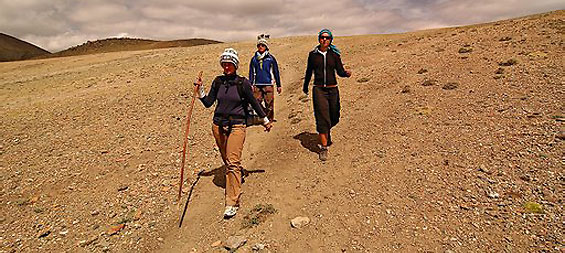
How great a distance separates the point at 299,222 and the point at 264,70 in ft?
17.4

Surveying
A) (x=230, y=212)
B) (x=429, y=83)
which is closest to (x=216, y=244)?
(x=230, y=212)

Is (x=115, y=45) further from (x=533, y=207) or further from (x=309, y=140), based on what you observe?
(x=533, y=207)

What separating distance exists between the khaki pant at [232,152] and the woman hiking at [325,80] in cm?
247

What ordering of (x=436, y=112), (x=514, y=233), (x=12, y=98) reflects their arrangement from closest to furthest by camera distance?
1. (x=514, y=233)
2. (x=436, y=112)
3. (x=12, y=98)

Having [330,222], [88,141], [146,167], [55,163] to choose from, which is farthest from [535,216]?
[88,141]

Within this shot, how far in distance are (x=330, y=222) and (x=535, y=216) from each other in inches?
121

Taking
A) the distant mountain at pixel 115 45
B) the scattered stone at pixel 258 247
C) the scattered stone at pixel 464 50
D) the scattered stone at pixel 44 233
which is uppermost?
the distant mountain at pixel 115 45

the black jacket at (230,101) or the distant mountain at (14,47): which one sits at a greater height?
the distant mountain at (14,47)

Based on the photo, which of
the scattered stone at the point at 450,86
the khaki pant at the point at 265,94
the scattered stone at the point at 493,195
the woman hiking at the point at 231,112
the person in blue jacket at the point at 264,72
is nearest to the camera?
the scattered stone at the point at 493,195

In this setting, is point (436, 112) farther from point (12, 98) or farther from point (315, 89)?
point (12, 98)

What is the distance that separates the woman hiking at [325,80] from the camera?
6.98 metres

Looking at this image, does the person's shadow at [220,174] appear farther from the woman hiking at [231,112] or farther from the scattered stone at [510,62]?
the scattered stone at [510,62]

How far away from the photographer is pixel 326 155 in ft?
24.0

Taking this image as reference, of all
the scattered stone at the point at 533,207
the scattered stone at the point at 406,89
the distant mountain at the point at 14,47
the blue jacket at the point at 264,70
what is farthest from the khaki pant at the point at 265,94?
the distant mountain at the point at 14,47
